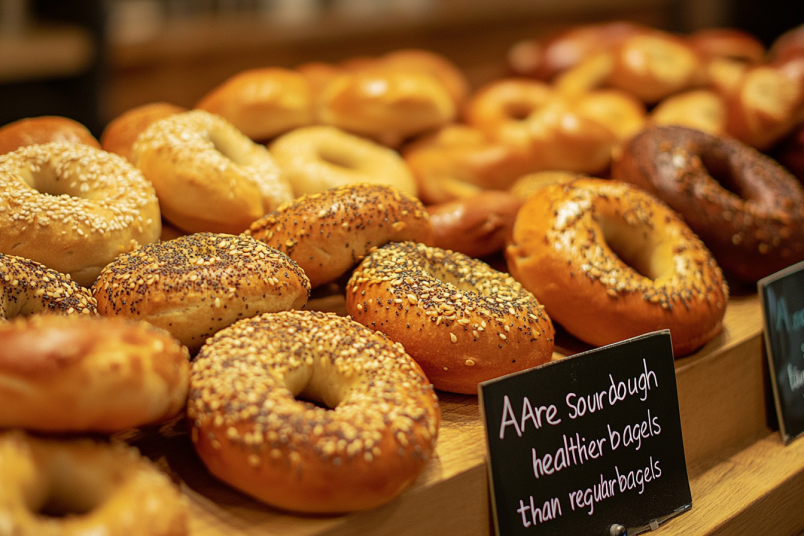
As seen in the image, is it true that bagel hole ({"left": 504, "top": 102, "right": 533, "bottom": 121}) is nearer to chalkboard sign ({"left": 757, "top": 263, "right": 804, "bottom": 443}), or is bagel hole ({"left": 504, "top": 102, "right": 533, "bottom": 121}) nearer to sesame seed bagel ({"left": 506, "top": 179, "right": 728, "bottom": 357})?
sesame seed bagel ({"left": 506, "top": 179, "right": 728, "bottom": 357})

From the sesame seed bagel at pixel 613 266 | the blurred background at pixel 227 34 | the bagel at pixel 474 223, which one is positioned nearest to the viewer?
the sesame seed bagel at pixel 613 266

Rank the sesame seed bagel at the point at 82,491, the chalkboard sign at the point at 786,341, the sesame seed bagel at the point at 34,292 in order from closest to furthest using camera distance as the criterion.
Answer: the sesame seed bagel at the point at 82,491 → the sesame seed bagel at the point at 34,292 → the chalkboard sign at the point at 786,341

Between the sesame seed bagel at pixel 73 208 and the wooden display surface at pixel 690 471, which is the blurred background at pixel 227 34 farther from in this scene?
the wooden display surface at pixel 690 471

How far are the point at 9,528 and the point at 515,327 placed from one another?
0.92 meters

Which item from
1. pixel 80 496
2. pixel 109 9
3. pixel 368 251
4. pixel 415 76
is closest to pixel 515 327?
pixel 368 251

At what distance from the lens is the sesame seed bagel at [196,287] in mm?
1248

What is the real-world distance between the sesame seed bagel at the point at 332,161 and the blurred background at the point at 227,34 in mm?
1867

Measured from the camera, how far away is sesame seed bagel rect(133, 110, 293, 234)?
158 centimetres

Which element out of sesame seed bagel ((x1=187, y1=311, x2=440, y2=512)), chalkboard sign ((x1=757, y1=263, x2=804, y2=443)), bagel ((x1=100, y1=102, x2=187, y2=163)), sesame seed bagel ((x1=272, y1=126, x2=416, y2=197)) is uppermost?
bagel ((x1=100, y1=102, x2=187, y2=163))

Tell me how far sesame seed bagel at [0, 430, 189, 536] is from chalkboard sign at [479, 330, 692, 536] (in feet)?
1.70

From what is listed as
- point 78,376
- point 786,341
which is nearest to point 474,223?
point 786,341

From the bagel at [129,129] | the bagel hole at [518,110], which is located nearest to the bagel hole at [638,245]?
the bagel hole at [518,110]

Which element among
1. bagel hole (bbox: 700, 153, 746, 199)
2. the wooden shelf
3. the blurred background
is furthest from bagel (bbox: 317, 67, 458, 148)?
the wooden shelf

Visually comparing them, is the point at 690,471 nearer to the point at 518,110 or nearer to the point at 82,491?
the point at 82,491
